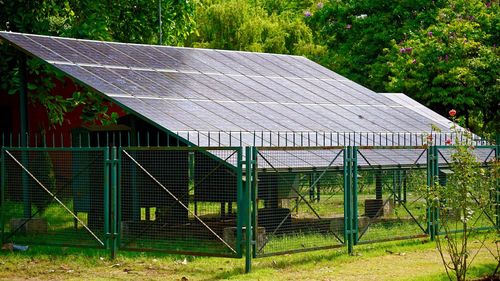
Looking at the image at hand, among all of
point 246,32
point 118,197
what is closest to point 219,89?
point 118,197

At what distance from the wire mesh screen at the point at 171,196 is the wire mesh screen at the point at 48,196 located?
599mm

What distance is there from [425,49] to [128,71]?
21610mm

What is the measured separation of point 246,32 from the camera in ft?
174

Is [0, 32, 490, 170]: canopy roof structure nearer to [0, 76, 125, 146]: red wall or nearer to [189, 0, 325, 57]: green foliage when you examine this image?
[0, 76, 125, 146]: red wall

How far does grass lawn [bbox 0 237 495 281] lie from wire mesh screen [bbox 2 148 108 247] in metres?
0.35

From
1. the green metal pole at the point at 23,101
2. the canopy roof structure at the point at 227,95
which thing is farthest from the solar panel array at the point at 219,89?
the green metal pole at the point at 23,101

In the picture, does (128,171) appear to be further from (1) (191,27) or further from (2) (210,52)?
(1) (191,27)

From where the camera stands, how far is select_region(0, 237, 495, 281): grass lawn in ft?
49.6

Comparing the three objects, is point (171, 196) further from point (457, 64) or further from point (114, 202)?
point (457, 64)

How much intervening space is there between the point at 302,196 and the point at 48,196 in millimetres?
4863

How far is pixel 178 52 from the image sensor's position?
24812 millimetres

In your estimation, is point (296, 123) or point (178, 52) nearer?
point (296, 123)

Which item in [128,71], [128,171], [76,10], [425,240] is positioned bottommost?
[425,240]

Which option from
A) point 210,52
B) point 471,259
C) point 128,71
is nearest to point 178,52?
point 210,52
